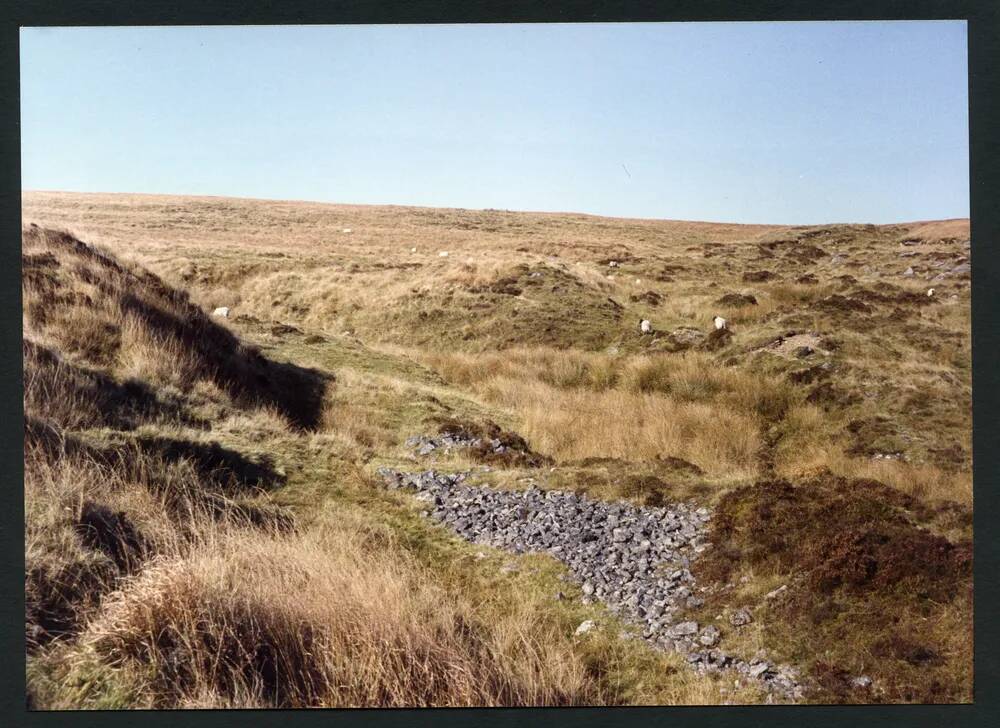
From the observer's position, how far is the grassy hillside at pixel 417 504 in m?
5.40

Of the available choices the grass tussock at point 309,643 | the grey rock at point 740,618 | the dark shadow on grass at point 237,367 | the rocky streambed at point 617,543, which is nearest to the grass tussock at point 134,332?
the dark shadow on grass at point 237,367

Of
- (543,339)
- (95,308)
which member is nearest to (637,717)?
(95,308)

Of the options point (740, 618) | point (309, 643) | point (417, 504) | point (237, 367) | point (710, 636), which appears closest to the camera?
point (309, 643)

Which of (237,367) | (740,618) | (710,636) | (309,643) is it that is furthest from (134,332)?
(740,618)

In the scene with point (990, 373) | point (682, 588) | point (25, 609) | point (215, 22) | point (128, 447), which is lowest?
A: point (682, 588)

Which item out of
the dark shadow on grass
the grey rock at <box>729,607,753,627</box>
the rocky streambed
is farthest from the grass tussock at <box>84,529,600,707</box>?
the dark shadow on grass

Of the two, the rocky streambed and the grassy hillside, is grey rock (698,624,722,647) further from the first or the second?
the grassy hillside

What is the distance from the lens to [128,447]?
295 inches

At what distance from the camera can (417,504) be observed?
341 inches

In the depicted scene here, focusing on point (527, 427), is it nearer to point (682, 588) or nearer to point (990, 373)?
point (682, 588)

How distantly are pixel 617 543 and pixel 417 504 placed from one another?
99.2 inches

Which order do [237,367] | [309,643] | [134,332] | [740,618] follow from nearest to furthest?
[309,643]
[740,618]
[134,332]
[237,367]

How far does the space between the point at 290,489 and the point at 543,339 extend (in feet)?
46.3

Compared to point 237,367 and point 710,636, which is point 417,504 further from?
point 237,367
